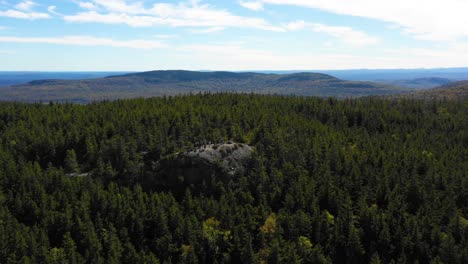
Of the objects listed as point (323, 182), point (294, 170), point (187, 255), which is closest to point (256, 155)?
point (294, 170)

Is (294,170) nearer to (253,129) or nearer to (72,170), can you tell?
(253,129)

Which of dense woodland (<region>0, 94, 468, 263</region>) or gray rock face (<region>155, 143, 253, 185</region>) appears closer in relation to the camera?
dense woodland (<region>0, 94, 468, 263</region>)

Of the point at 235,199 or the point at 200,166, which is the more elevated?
the point at 200,166

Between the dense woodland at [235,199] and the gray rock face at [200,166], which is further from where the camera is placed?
the gray rock face at [200,166]

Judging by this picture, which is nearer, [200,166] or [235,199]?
[235,199]
